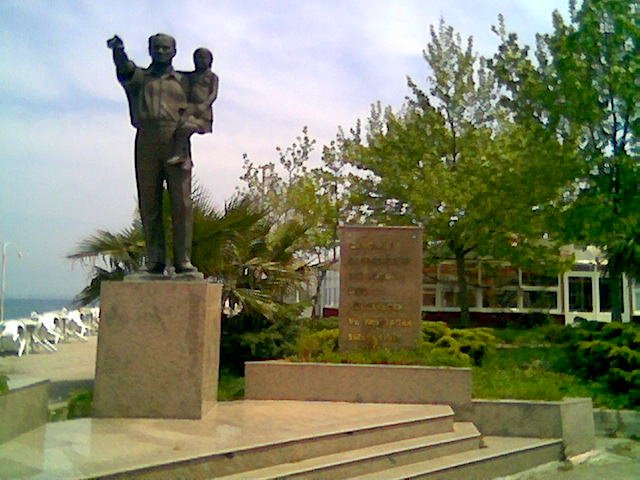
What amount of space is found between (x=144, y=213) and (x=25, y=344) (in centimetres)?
1287

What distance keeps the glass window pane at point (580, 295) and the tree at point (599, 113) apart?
32.7 feet

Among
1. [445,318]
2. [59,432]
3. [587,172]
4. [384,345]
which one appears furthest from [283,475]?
[445,318]

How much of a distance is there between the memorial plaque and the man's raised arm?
4.18 metres

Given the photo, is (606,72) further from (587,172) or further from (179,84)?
(179,84)

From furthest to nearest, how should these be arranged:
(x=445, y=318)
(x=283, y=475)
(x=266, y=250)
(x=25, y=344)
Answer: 1. (x=445, y=318)
2. (x=25, y=344)
3. (x=266, y=250)
4. (x=283, y=475)

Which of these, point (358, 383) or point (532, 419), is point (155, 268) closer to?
point (358, 383)

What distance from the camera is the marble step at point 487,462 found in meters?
6.24

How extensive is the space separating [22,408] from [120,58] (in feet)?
12.8

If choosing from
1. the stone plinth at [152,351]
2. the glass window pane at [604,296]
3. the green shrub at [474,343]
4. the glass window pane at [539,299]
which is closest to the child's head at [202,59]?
the stone plinth at [152,351]

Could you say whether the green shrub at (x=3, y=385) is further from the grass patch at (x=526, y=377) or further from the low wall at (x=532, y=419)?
the grass patch at (x=526, y=377)

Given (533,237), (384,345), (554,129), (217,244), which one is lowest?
(384,345)

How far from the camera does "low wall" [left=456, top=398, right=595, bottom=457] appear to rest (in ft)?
26.2

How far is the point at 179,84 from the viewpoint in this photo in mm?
7367

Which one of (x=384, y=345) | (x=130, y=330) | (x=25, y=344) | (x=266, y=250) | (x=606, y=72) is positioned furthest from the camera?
(x=25, y=344)
